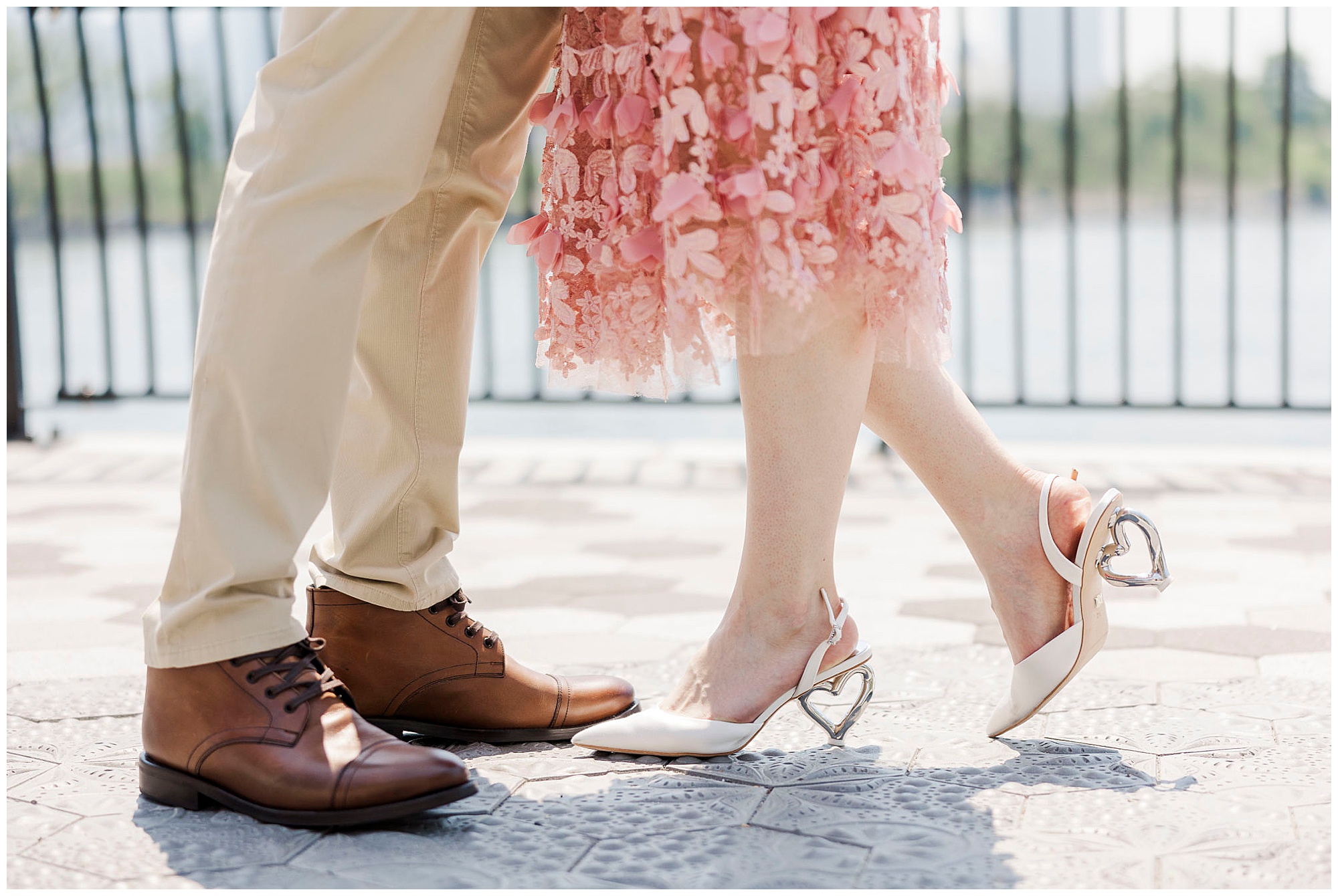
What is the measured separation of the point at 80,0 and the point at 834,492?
10.9ft

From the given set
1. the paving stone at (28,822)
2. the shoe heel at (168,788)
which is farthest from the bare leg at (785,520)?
the paving stone at (28,822)

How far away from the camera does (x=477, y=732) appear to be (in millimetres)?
1293

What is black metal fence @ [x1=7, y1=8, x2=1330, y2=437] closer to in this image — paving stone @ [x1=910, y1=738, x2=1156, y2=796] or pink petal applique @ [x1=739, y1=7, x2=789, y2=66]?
pink petal applique @ [x1=739, y1=7, x2=789, y2=66]

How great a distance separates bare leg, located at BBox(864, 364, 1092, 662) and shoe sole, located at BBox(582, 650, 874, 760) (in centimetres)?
15

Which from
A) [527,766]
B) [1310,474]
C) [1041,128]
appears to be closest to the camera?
[527,766]

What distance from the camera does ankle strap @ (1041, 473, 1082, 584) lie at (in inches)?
48.6

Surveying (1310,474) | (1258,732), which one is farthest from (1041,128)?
(1258,732)

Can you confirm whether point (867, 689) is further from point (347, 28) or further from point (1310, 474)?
point (1310, 474)

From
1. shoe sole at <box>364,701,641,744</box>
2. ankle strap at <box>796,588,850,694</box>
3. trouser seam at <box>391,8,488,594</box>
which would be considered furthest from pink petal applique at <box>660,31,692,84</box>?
shoe sole at <box>364,701,641,744</box>

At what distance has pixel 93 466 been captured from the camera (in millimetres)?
3154

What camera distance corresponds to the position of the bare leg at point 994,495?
1251mm

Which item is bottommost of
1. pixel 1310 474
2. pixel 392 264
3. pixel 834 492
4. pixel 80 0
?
pixel 1310 474

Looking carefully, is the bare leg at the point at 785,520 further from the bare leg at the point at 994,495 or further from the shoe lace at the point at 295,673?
the shoe lace at the point at 295,673

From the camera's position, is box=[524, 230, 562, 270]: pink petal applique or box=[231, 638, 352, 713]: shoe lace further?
box=[524, 230, 562, 270]: pink petal applique
